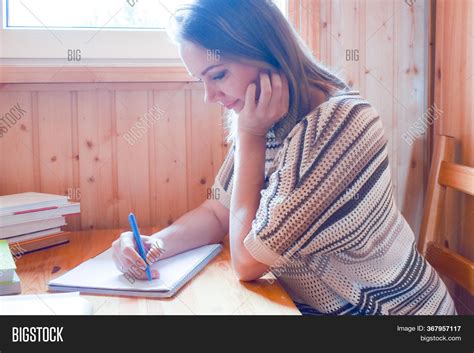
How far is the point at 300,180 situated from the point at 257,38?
0.28 m

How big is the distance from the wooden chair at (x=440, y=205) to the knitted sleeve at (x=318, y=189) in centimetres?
42

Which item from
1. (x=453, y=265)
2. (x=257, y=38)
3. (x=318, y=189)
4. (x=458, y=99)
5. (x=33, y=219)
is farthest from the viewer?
(x=458, y=99)

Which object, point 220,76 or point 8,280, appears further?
point 220,76

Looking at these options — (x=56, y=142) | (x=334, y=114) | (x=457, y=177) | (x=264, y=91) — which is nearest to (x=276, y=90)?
(x=264, y=91)

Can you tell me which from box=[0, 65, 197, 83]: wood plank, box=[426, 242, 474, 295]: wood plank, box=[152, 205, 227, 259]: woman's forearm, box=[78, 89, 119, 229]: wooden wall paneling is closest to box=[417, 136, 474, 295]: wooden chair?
box=[426, 242, 474, 295]: wood plank

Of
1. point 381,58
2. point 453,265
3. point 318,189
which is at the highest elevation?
point 381,58

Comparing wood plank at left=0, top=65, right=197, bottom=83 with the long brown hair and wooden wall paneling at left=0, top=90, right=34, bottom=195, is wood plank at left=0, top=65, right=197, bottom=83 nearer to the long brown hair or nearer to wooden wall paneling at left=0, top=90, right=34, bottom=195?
wooden wall paneling at left=0, top=90, right=34, bottom=195

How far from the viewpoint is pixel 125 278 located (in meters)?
0.95

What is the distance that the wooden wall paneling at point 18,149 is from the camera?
4.44ft

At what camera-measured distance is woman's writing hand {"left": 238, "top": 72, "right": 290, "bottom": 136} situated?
40.7 inches

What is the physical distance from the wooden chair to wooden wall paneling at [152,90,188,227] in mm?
597

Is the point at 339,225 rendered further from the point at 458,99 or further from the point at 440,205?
the point at 458,99

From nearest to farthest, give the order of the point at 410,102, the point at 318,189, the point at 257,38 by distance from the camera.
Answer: the point at 318,189
the point at 257,38
the point at 410,102

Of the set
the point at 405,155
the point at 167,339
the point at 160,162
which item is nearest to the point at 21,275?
the point at 167,339
